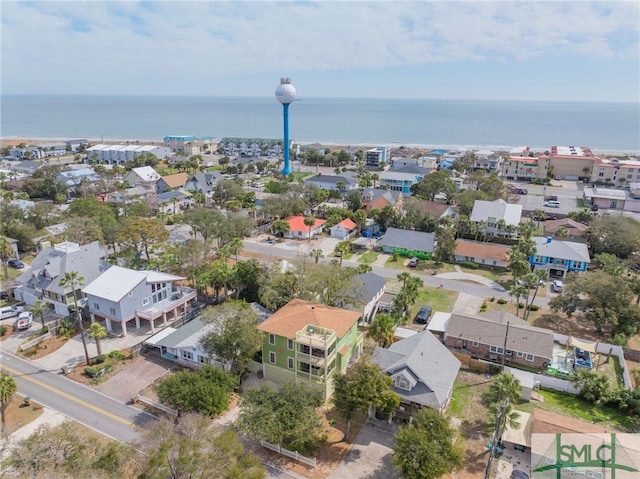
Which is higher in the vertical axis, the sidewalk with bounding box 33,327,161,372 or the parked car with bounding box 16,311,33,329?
the parked car with bounding box 16,311,33,329

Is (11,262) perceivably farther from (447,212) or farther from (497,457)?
(447,212)

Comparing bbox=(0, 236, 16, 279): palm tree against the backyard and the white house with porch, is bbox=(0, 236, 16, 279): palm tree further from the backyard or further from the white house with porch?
the backyard

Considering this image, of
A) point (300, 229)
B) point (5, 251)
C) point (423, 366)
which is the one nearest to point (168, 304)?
point (5, 251)

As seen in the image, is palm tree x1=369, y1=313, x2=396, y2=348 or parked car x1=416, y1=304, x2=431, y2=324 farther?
parked car x1=416, y1=304, x2=431, y2=324

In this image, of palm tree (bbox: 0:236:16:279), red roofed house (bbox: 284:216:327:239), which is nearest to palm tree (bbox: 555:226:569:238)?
red roofed house (bbox: 284:216:327:239)

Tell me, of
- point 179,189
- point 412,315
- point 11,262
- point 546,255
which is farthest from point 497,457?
point 179,189
